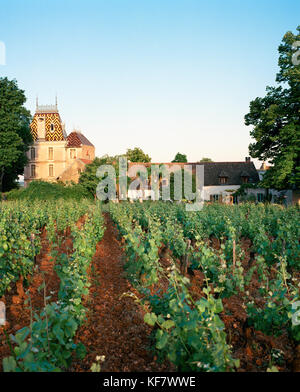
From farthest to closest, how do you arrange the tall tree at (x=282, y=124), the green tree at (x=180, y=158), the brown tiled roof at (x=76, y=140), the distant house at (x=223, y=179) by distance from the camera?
the green tree at (x=180, y=158)
the brown tiled roof at (x=76, y=140)
the distant house at (x=223, y=179)
the tall tree at (x=282, y=124)

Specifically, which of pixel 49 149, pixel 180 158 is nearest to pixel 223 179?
pixel 180 158

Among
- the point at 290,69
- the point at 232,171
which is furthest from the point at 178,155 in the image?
the point at 290,69

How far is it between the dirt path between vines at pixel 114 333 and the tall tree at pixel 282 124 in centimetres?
1688

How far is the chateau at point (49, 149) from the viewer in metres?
42.2

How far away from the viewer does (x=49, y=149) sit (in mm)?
42312

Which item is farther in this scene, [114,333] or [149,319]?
[114,333]

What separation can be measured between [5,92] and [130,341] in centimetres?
3157

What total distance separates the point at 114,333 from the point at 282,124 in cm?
2164

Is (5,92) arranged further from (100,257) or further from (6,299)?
(6,299)

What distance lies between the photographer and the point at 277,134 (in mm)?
23000

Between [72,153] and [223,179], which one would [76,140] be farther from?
[223,179]

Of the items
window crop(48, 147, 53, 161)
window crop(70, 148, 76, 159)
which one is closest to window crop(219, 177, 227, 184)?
window crop(70, 148, 76, 159)

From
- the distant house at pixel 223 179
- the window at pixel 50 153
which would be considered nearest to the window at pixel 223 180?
the distant house at pixel 223 179

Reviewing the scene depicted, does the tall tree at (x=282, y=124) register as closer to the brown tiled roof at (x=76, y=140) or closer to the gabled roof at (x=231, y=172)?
the gabled roof at (x=231, y=172)
